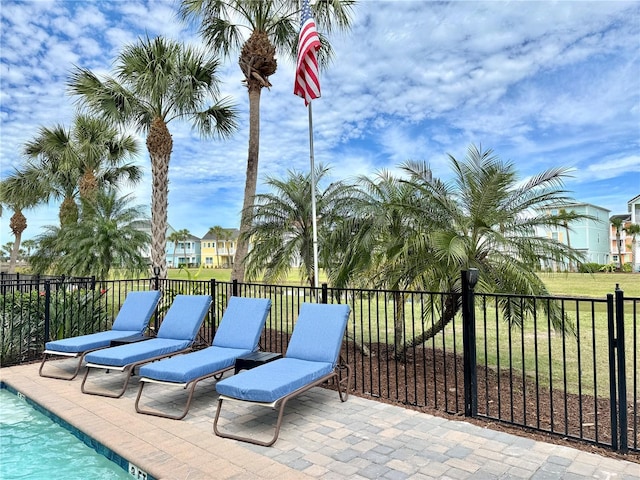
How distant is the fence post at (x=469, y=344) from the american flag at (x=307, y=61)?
421 cm

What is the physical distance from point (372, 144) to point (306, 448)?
18173 millimetres

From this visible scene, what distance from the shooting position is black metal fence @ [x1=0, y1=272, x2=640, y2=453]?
3836 millimetres

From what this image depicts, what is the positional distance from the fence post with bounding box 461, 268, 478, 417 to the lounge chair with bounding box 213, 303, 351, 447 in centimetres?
133

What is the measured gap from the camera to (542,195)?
599 cm

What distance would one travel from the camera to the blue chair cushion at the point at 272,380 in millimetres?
3871

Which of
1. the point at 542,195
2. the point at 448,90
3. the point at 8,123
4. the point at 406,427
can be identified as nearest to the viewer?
the point at 406,427

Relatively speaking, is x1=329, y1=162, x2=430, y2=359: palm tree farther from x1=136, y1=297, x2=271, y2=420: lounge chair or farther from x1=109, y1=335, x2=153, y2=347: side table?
x1=109, y1=335, x2=153, y2=347: side table

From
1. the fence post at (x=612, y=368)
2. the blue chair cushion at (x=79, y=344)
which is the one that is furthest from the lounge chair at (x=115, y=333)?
the fence post at (x=612, y=368)

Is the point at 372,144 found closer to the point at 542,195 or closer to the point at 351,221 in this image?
the point at 351,221

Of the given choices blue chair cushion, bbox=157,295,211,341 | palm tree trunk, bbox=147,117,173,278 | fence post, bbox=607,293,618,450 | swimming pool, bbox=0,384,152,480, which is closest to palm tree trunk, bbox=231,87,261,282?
palm tree trunk, bbox=147,117,173,278

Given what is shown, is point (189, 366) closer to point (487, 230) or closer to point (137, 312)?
point (137, 312)

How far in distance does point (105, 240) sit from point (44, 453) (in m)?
9.90

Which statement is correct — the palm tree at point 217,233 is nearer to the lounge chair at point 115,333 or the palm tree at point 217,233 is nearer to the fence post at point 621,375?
the lounge chair at point 115,333

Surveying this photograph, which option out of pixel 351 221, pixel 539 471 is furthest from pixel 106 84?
pixel 539 471
